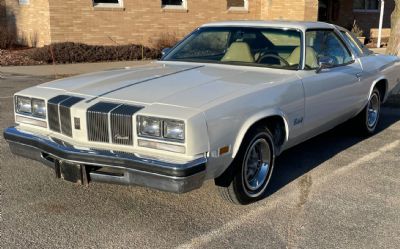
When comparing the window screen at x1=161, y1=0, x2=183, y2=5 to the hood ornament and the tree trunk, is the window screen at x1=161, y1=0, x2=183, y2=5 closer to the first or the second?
the tree trunk

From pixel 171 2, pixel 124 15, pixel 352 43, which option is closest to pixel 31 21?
pixel 124 15

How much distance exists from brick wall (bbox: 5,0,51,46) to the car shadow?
39.9ft

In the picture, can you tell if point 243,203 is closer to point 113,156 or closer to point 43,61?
point 113,156

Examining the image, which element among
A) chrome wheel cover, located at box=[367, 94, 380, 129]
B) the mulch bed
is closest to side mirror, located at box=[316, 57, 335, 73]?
chrome wheel cover, located at box=[367, 94, 380, 129]

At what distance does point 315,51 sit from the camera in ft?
17.0

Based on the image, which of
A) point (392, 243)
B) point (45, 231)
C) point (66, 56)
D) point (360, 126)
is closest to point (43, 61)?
point (66, 56)

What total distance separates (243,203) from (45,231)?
1648mm

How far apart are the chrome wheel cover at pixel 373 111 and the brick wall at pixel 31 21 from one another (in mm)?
12300

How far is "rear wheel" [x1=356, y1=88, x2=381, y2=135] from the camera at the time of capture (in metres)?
6.35

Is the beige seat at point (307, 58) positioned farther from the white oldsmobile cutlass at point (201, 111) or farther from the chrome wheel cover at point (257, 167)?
the chrome wheel cover at point (257, 167)

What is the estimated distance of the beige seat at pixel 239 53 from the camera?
5.07 meters

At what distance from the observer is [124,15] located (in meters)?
17.0

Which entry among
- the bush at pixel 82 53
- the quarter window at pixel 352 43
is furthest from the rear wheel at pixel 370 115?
the bush at pixel 82 53

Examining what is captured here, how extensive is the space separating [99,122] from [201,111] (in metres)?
0.82
